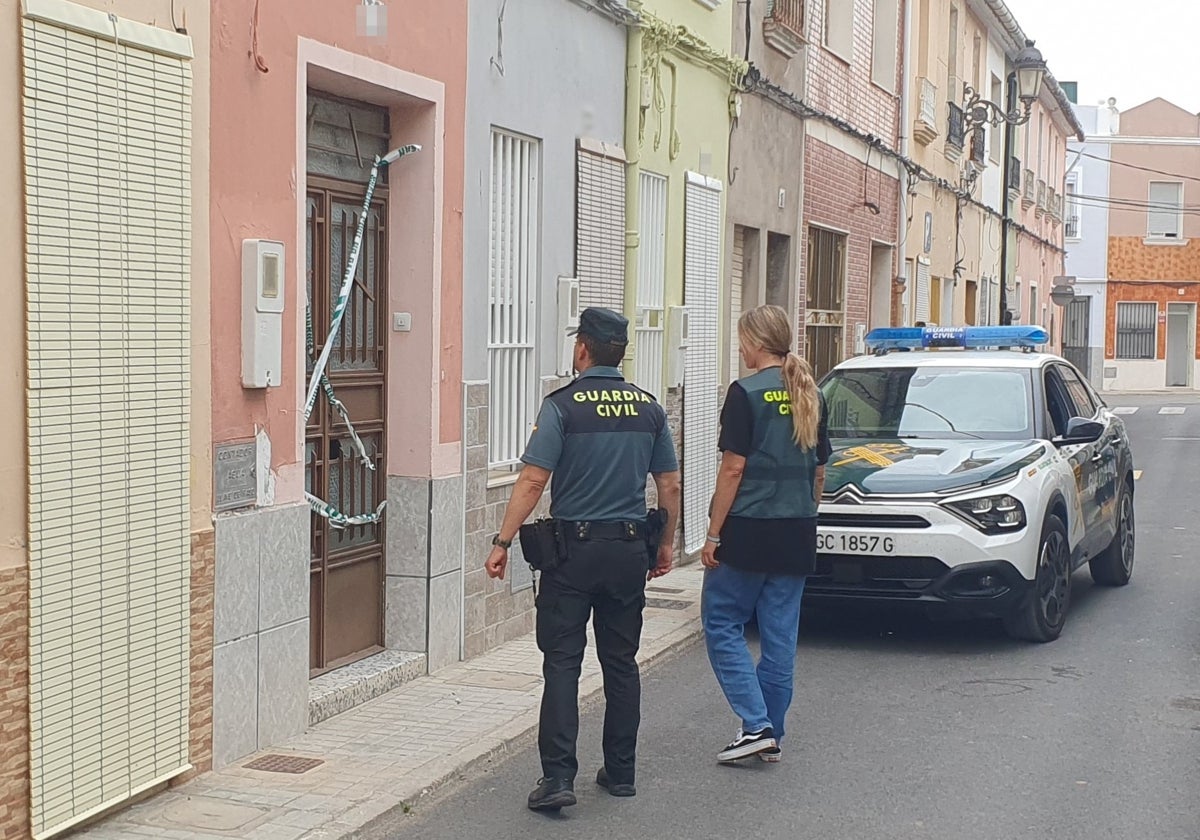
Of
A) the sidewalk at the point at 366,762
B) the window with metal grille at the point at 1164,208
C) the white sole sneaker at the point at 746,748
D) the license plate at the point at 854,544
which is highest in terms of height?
the window with metal grille at the point at 1164,208

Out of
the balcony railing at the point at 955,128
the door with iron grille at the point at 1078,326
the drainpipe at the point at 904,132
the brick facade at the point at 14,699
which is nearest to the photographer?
the brick facade at the point at 14,699

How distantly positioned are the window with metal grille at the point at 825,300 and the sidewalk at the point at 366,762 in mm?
8449

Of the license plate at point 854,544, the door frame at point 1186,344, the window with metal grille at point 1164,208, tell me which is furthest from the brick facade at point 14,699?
the window with metal grille at point 1164,208

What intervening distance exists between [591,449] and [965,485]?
3.76 meters

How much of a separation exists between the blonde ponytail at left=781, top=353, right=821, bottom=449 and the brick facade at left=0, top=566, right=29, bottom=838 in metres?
3.14

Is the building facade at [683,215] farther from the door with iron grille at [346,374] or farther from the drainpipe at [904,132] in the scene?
the drainpipe at [904,132]

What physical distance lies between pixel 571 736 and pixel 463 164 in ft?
11.8

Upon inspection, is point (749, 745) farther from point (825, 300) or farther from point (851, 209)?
point (851, 209)

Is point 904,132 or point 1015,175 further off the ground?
point 1015,175

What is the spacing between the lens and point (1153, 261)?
5059cm

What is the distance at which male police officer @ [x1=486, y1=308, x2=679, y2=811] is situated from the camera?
6.08 meters

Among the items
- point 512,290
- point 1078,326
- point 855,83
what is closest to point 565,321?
point 512,290

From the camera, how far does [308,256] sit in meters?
7.58

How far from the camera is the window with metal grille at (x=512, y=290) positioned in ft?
30.3
